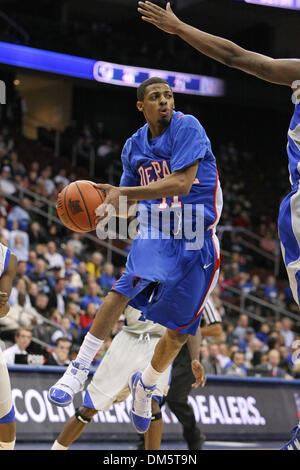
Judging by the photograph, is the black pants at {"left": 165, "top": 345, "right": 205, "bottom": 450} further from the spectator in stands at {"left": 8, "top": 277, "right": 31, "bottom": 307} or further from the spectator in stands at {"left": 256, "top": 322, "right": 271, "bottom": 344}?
the spectator in stands at {"left": 256, "top": 322, "right": 271, "bottom": 344}

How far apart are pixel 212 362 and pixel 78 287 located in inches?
115

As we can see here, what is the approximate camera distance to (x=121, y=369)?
708 cm

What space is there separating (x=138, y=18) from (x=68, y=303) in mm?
14103

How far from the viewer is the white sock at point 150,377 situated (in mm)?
5802

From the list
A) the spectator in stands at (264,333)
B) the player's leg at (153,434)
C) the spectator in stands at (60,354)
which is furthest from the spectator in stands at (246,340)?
the player's leg at (153,434)

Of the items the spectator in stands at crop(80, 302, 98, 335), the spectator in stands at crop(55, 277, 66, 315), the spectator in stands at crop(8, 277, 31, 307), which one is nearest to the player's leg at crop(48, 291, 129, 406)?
the spectator in stands at crop(8, 277, 31, 307)

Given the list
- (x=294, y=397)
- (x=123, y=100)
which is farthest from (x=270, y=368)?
(x=123, y=100)

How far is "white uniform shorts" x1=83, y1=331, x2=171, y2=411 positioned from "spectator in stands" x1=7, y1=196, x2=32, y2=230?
7490 millimetres

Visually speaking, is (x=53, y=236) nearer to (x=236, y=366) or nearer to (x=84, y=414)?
(x=236, y=366)

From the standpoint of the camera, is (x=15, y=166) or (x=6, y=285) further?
(x=15, y=166)

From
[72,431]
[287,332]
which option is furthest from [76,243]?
[72,431]

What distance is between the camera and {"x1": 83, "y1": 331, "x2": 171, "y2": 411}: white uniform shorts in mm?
6812

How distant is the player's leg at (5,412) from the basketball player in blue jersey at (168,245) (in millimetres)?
450

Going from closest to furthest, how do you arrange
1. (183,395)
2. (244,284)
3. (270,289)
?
(183,395) < (244,284) < (270,289)
